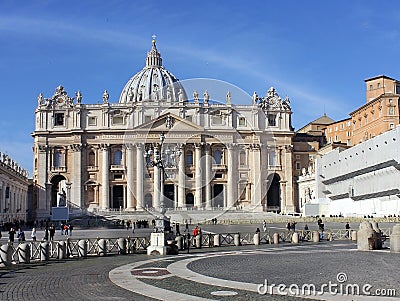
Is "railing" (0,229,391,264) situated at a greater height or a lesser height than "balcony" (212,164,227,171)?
lesser

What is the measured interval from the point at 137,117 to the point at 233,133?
46.0 feet

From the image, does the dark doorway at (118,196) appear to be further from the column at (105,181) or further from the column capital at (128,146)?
the column capital at (128,146)

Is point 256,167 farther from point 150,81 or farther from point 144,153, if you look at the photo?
point 150,81

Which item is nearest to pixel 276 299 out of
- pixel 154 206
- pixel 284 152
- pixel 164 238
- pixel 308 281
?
pixel 308 281

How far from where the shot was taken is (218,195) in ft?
282

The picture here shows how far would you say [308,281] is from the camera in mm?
12953

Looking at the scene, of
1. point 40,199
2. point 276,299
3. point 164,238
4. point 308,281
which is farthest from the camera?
point 40,199

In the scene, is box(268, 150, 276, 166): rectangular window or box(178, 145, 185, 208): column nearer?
box(178, 145, 185, 208): column

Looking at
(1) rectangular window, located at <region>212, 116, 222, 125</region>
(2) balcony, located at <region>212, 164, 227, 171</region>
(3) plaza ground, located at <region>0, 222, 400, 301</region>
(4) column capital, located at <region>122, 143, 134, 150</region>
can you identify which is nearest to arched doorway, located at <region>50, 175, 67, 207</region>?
(4) column capital, located at <region>122, 143, 134, 150</region>

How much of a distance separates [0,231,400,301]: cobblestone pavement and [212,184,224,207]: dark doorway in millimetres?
65108

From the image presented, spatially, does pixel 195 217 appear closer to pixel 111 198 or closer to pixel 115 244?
pixel 111 198

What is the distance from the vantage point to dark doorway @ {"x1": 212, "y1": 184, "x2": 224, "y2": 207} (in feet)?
281

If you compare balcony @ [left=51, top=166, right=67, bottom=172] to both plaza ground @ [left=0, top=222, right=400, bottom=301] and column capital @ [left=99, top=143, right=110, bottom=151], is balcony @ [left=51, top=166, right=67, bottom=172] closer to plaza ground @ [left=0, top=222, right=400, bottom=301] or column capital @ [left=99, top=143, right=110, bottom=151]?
column capital @ [left=99, top=143, right=110, bottom=151]

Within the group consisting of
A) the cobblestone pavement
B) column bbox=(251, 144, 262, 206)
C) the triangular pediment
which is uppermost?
the triangular pediment
